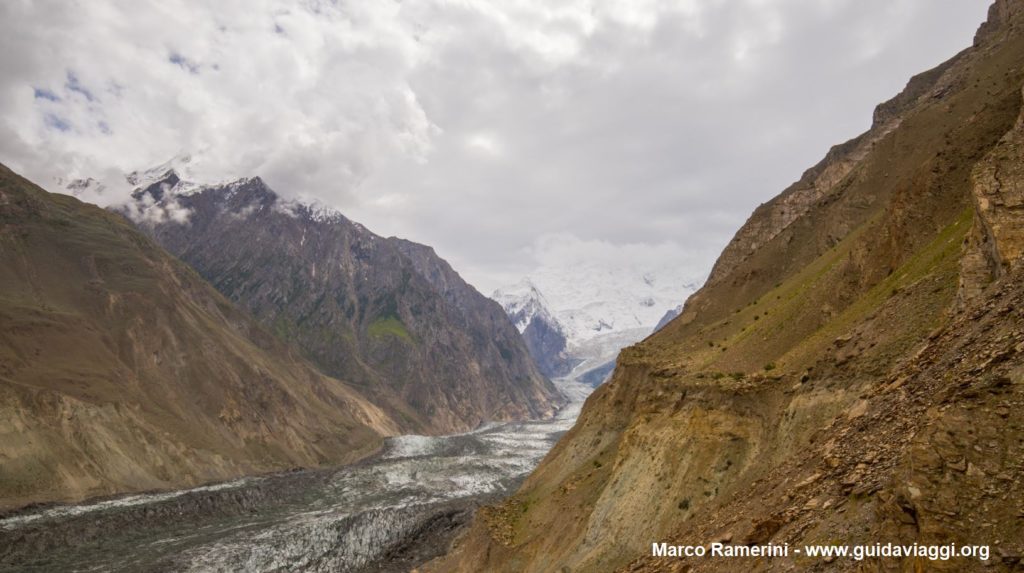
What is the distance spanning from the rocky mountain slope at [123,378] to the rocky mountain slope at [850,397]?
6827 centimetres

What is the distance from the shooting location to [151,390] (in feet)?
399

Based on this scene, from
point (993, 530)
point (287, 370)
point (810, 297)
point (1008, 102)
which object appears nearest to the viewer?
point (993, 530)

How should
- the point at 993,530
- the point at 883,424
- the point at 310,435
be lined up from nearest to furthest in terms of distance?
1. the point at 993,530
2. the point at 883,424
3. the point at 310,435

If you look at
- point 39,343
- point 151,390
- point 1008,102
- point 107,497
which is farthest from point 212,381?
point 1008,102

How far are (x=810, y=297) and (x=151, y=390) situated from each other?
4837 inches

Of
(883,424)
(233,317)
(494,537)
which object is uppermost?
(233,317)

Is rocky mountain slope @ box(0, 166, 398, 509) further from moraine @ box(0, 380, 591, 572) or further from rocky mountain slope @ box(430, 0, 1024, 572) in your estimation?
rocky mountain slope @ box(430, 0, 1024, 572)

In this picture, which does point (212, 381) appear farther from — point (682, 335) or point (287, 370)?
point (682, 335)

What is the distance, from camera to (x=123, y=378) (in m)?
117

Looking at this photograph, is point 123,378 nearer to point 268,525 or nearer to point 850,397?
point 268,525

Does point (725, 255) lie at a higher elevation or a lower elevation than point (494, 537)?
higher

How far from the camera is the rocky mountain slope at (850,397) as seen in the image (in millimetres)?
10070

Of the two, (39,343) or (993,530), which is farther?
(39,343)

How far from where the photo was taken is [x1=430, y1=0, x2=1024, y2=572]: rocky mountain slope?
10.1 metres
